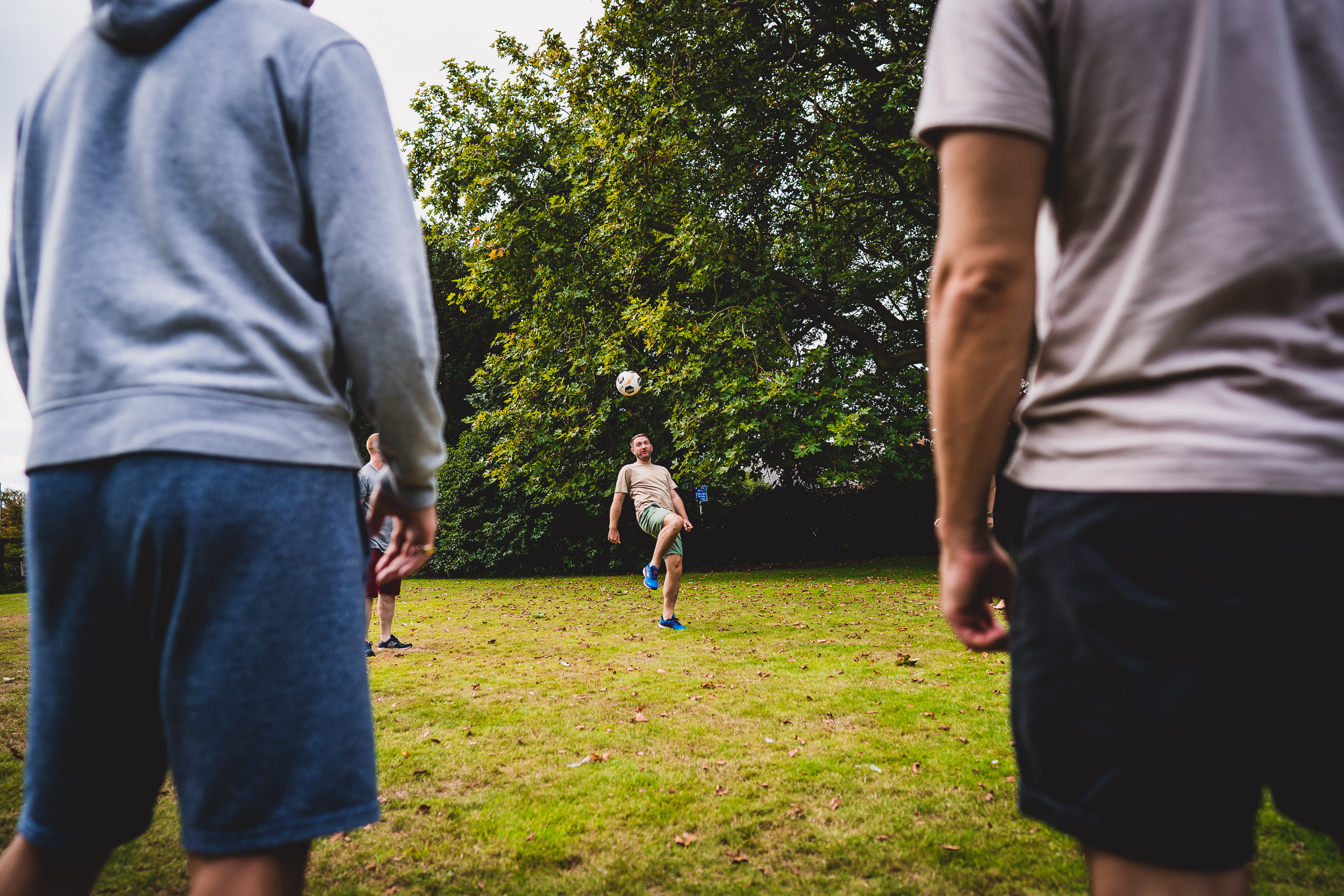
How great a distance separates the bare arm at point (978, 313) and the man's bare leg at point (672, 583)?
7.56 meters

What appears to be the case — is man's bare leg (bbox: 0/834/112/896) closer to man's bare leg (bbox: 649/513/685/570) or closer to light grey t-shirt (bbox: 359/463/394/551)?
light grey t-shirt (bbox: 359/463/394/551)

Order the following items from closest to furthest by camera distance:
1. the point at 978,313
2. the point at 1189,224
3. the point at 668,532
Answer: the point at 1189,224 < the point at 978,313 < the point at 668,532

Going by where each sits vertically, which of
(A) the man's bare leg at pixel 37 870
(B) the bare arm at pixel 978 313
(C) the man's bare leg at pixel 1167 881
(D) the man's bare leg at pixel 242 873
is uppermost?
(B) the bare arm at pixel 978 313

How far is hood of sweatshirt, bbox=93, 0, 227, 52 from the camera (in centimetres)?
131

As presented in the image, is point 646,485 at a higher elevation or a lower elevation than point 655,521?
higher

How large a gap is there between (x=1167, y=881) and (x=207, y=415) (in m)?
1.43

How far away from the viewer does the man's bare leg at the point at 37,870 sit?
1280 millimetres

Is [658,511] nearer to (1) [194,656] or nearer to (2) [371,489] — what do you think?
(2) [371,489]

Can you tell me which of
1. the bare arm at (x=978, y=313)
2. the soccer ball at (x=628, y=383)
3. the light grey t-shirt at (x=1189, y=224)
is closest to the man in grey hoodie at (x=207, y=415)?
the bare arm at (x=978, y=313)

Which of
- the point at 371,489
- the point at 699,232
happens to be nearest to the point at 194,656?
the point at 371,489

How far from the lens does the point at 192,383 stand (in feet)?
3.94

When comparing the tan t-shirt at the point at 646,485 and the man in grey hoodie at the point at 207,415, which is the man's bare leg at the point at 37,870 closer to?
the man in grey hoodie at the point at 207,415

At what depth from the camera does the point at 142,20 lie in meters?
1.31

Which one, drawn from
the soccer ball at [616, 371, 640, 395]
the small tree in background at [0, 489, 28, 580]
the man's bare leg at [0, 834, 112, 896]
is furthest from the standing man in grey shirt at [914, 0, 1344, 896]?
the small tree in background at [0, 489, 28, 580]
